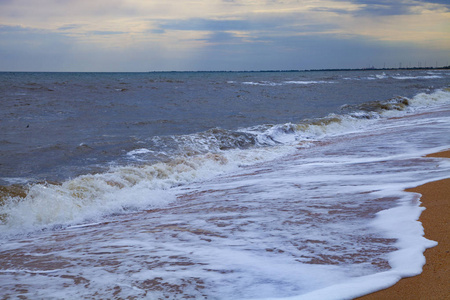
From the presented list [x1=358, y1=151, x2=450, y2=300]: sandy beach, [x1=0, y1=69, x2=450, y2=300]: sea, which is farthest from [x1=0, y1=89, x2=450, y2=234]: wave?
[x1=358, y1=151, x2=450, y2=300]: sandy beach

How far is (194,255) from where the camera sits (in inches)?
139

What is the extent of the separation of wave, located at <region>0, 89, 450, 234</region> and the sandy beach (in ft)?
12.2

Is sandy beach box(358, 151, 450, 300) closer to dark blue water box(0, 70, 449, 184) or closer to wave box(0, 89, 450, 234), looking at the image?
wave box(0, 89, 450, 234)

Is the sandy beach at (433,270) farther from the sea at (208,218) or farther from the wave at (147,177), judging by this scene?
the wave at (147,177)

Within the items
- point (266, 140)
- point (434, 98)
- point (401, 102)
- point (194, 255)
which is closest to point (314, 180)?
point (194, 255)

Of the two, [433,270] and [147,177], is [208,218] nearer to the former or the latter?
[433,270]

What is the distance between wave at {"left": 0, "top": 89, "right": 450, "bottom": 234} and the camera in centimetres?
589

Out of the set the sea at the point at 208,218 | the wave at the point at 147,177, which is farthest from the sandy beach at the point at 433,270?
the wave at the point at 147,177

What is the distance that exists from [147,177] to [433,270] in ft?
20.2

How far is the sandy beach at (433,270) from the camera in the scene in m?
2.60

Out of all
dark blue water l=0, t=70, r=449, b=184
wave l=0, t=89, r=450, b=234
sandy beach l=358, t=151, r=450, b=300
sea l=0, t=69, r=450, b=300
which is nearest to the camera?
sandy beach l=358, t=151, r=450, b=300

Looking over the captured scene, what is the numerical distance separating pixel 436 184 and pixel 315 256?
2.68 metres

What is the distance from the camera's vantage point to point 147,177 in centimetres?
824

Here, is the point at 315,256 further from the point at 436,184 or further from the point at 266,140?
the point at 266,140
